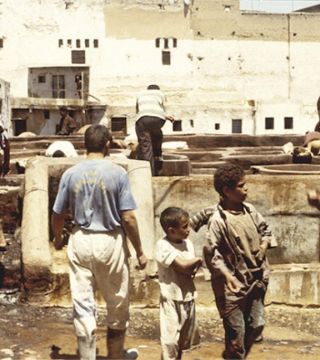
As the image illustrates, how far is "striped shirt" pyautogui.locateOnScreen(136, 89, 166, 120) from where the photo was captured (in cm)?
794

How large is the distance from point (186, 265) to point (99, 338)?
115cm

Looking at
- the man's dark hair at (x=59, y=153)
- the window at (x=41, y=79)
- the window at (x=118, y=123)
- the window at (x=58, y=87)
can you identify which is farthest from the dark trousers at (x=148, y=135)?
the window at (x=41, y=79)

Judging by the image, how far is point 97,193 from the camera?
14.5ft

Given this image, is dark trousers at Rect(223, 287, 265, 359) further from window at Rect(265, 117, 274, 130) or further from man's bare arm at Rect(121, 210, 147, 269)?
window at Rect(265, 117, 274, 130)

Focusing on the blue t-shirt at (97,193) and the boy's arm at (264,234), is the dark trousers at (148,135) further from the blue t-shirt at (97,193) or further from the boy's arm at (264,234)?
the blue t-shirt at (97,193)

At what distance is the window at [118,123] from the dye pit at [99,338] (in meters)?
37.9

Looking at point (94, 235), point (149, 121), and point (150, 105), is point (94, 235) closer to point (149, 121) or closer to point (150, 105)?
point (149, 121)

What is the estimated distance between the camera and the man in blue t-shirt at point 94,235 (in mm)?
4398

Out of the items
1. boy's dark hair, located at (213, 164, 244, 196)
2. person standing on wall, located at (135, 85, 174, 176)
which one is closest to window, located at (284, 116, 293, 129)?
A: person standing on wall, located at (135, 85, 174, 176)

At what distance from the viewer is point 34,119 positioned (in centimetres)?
3975

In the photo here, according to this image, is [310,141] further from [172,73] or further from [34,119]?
[172,73]

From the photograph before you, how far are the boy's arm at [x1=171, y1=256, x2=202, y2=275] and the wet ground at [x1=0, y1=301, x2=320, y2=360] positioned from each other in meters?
0.82

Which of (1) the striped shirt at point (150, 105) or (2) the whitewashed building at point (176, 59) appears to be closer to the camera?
(1) the striped shirt at point (150, 105)

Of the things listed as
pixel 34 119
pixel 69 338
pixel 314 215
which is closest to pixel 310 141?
pixel 314 215
